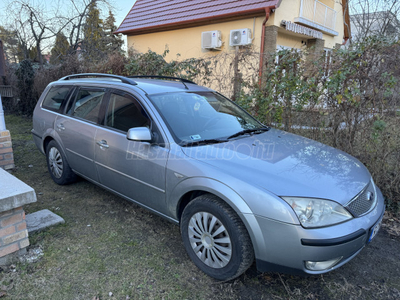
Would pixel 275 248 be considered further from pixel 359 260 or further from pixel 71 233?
pixel 71 233

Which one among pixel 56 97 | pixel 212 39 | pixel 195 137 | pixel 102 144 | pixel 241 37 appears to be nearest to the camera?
pixel 195 137

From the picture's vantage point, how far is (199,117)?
123 inches

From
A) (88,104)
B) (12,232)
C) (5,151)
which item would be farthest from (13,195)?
(5,151)

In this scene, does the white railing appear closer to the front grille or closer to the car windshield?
the car windshield

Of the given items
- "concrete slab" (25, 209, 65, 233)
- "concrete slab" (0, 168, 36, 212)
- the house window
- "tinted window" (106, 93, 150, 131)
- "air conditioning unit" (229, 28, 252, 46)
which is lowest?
"concrete slab" (25, 209, 65, 233)

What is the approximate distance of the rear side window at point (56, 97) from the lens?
4.21m

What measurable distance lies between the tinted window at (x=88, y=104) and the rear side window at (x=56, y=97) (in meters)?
0.35

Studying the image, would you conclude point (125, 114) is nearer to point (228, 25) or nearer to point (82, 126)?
point (82, 126)

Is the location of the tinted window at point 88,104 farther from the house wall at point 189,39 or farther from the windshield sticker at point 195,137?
the house wall at point 189,39

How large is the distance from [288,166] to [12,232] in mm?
2511

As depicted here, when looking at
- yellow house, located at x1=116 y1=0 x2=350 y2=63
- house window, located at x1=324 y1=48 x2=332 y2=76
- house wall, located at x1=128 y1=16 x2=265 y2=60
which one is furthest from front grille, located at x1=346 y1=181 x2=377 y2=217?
house wall, located at x1=128 y1=16 x2=265 y2=60

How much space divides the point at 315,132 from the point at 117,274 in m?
3.42

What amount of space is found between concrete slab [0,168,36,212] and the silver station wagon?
0.89 m

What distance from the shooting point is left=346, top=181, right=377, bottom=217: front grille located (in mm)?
2197
